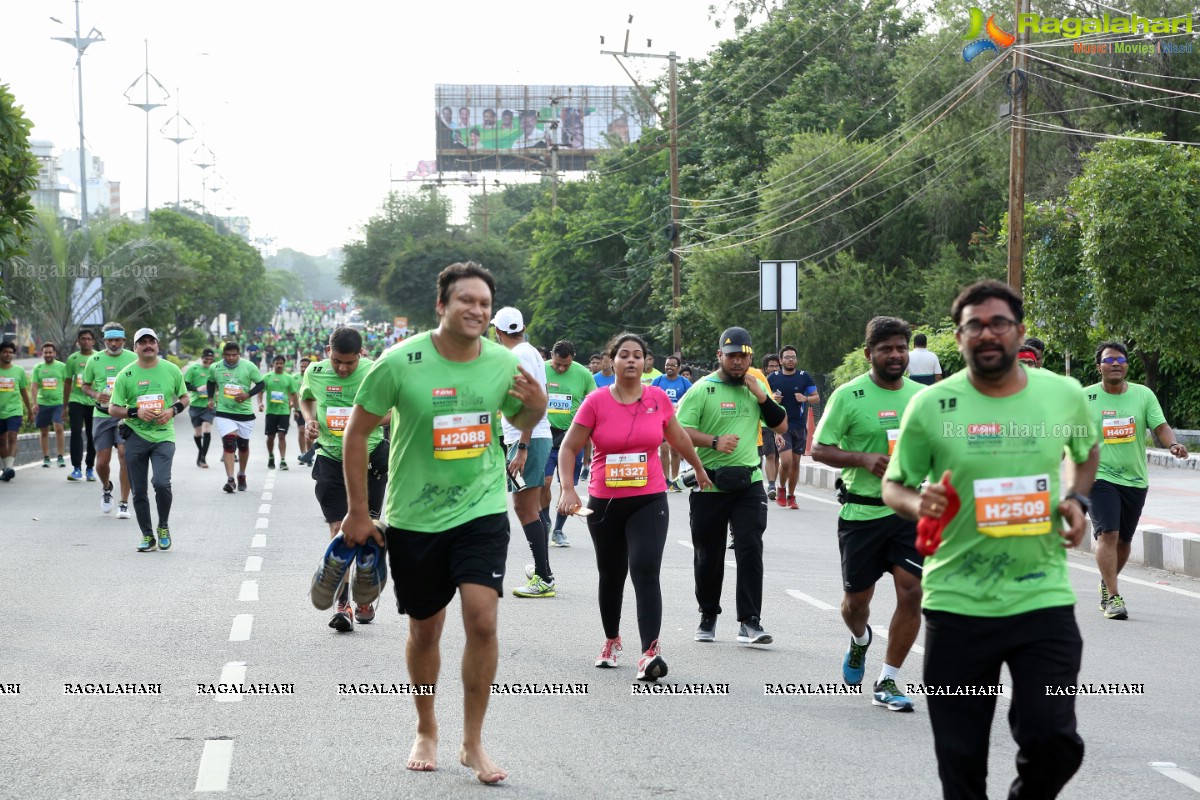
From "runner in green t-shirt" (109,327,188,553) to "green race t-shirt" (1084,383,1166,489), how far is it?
736 cm

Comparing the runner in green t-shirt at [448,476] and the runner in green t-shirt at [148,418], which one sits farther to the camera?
the runner in green t-shirt at [148,418]

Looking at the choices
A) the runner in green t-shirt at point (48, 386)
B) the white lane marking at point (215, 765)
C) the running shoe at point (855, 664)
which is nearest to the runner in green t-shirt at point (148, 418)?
the white lane marking at point (215, 765)

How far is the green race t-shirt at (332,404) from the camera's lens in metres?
9.66

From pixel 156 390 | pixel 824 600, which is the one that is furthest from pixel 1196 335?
pixel 156 390

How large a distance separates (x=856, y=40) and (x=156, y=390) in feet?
124

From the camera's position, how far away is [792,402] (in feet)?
61.1

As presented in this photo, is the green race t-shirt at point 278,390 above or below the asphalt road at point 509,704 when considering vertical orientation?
above

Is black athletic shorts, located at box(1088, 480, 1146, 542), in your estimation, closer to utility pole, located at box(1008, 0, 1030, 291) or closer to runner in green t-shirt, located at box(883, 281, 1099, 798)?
runner in green t-shirt, located at box(883, 281, 1099, 798)

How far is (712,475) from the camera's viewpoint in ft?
28.5

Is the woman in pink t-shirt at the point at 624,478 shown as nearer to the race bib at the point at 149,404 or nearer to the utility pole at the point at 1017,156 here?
the race bib at the point at 149,404

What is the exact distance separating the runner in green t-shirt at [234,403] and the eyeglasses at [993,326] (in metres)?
15.6

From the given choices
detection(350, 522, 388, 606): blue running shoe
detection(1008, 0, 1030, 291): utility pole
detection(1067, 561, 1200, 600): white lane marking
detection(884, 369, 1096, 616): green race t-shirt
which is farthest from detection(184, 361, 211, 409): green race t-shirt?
detection(884, 369, 1096, 616): green race t-shirt

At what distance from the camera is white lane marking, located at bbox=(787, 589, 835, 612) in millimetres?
10555

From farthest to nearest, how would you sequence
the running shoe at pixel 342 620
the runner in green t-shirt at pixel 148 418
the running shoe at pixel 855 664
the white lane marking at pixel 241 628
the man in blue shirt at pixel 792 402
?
the man in blue shirt at pixel 792 402 < the runner in green t-shirt at pixel 148 418 < the running shoe at pixel 342 620 < the white lane marking at pixel 241 628 < the running shoe at pixel 855 664
